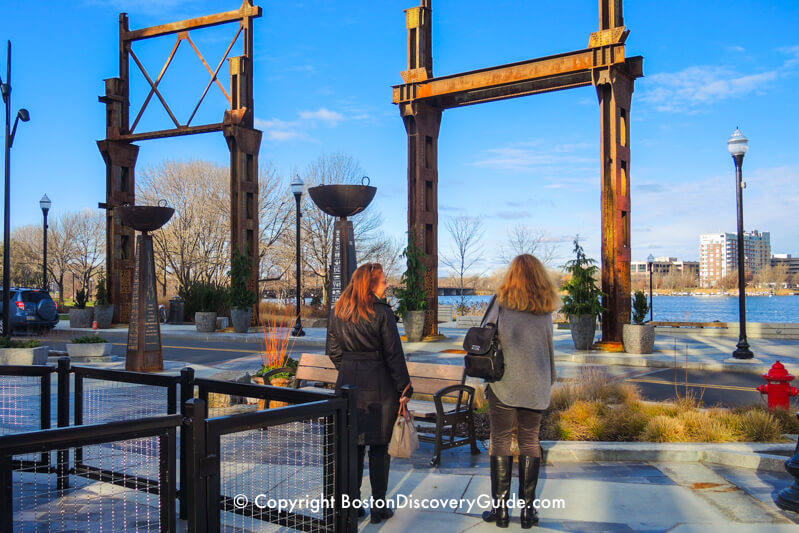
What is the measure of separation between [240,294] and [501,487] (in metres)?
20.0

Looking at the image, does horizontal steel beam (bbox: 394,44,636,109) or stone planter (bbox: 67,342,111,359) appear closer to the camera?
stone planter (bbox: 67,342,111,359)

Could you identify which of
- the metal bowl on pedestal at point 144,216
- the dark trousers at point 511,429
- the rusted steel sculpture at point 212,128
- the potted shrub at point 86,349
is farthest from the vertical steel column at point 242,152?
the dark trousers at point 511,429

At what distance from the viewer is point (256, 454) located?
22.6 feet

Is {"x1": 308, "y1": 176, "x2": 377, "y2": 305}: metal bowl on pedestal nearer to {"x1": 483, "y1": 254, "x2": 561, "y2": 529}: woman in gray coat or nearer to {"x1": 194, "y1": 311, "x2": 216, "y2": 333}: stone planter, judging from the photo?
{"x1": 483, "y1": 254, "x2": 561, "y2": 529}: woman in gray coat

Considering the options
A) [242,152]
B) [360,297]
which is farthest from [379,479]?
[242,152]

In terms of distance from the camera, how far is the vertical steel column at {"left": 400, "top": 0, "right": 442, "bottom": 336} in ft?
65.2

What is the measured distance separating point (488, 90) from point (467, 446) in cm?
1390

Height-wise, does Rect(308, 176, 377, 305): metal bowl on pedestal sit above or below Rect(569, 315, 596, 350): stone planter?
above

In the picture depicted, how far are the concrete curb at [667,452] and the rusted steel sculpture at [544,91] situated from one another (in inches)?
417

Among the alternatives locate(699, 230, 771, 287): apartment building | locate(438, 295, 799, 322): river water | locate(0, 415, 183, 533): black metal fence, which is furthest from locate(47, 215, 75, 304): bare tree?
locate(699, 230, 771, 287): apartment building

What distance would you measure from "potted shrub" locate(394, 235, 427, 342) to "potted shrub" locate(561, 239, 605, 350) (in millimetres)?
4390

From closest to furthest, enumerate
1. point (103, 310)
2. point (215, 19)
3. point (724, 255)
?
point (215, 19) < point (103, 310) < point (724, 255)

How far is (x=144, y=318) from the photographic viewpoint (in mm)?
13617

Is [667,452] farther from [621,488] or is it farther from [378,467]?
[378,467]
